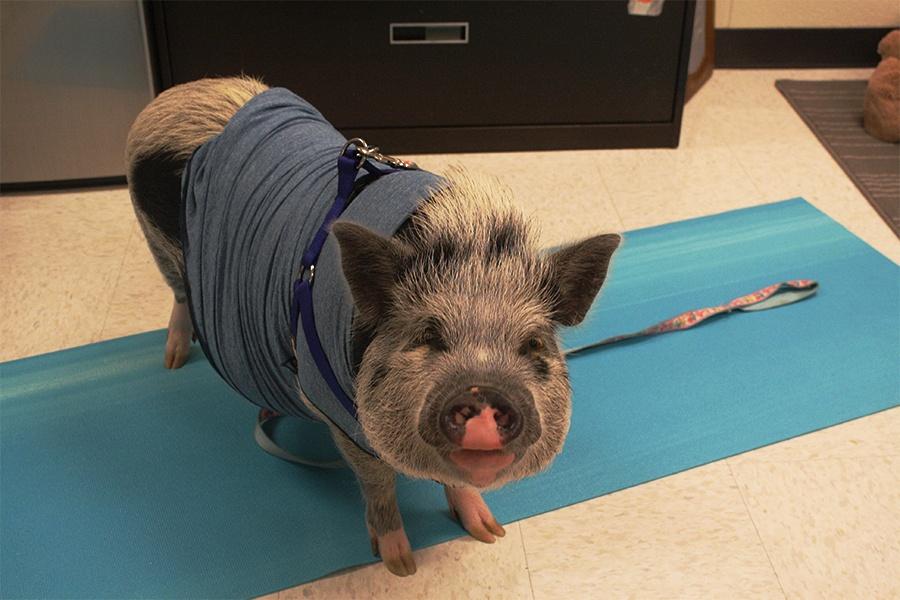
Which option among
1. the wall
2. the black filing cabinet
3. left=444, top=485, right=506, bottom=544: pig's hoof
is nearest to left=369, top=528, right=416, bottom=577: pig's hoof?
left=444, top=485, right=506, bottom=544: pig's hoof

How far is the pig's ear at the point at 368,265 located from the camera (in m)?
1.12

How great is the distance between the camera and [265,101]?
1.52 metres

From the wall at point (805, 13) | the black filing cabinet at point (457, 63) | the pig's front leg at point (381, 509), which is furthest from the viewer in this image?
the wall at point (805, 13)

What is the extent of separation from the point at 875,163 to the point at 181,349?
6.51ft

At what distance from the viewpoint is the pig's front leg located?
141 cm

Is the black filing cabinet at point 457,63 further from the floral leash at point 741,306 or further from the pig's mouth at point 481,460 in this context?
the pig's mouth at point 481,460

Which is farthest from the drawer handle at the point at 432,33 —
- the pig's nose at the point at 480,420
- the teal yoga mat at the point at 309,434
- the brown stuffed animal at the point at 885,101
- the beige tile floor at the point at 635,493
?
the pig's nose at the point at 480,420

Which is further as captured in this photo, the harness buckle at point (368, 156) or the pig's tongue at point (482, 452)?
the harness buckle at point (368, 156)

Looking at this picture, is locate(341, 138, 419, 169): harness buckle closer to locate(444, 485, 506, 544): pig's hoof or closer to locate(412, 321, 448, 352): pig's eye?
locate(412, 321, 448, 352): pig's eye

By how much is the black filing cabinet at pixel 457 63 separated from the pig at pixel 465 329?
4.71ft

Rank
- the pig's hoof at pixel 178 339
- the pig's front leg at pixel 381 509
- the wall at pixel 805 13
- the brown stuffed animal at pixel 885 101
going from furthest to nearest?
the wall at pixel 805 13 → the brown stuffed animal at pixel 885 101 → the pig's hoof at pixel 178 339 → the pig's front leg at pixel 381 509

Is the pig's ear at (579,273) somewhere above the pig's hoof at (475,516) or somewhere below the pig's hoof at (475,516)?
above

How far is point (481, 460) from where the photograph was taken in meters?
1.12

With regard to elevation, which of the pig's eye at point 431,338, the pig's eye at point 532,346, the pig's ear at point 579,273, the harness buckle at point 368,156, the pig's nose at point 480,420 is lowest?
the pig's nose at point 480,420
